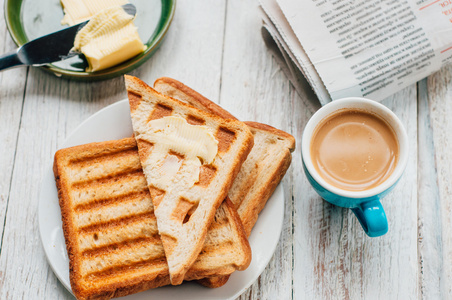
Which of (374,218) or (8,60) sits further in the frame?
(8,60)

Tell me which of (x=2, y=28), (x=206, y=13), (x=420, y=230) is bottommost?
(x=420, y=230)

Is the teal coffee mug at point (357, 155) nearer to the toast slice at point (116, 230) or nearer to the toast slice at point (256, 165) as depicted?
the toast slice at point (256, 165)

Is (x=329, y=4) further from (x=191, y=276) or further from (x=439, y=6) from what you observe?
(x=191, y=276)

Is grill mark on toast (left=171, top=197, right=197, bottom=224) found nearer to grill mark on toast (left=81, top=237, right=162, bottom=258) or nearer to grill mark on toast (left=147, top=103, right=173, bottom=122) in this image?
grill mark on toast (left=81, top=237, right=162, bottom=258)

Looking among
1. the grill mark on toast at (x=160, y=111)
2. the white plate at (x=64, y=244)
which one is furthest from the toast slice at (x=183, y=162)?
the white plate at (x=64, y=244)

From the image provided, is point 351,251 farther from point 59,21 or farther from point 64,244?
point 59,21

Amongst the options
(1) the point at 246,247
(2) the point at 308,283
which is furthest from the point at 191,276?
(2) the point at 308,283

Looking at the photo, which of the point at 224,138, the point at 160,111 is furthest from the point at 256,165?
the point at 160,111

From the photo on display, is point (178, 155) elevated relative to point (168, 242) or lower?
elevated
